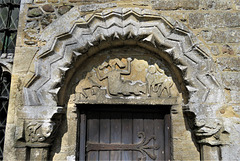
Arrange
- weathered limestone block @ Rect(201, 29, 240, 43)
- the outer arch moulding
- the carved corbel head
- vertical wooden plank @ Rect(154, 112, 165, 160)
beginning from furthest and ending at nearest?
vertical wooden plank @ Rect(154, 112, 165, 160) → weathered limestone block @ Rect(201, 29, 240, 43) → the outer arch moulding → the carved corbel head

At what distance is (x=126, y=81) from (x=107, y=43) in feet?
1.62

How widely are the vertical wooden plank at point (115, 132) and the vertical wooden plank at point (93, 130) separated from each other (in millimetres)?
183

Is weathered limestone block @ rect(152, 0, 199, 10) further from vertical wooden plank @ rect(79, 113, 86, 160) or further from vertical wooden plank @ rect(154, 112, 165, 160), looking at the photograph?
vertical wooden plank @ rect(79, 113, 86, 160)

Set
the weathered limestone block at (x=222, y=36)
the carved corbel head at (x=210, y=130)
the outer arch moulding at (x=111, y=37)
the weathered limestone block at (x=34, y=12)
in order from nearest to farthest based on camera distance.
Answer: the carved corbel head at (x=210, y=130) < the outer arch moulding at (x=111, y=37) < the weathered limestone block at (x=222, y=36) < the weathered limestone block at (x=34, y=12)

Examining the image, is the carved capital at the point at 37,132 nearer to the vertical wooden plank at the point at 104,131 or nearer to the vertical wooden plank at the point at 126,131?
the vertical wooden plank at the point at 104,131

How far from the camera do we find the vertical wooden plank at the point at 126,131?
2.70m

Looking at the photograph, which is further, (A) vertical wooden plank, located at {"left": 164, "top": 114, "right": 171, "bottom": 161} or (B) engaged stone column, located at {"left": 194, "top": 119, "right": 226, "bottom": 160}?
(A) vertical wooden plank, located at {"left": 164, "top": 114, "right": 171, "bottom": 161}

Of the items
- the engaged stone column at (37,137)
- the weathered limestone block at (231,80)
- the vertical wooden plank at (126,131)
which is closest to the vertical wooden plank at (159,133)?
the vertical wooden plank at (126,131)

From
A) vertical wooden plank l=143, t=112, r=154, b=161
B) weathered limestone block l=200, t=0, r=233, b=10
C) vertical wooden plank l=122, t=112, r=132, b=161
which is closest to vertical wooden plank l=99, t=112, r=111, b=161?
vertical wooden plank l=122, t=112, r=132, b=161

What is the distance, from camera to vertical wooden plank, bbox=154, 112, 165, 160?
2.67 meters

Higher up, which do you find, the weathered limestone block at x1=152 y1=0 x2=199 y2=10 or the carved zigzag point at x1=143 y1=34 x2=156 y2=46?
the weathered limestone block at x1=152 y1=0 x2=199 y2=10

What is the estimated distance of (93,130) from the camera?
108 inches

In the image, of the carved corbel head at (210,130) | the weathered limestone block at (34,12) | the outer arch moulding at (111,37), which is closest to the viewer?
the carved corbel head at (210,130)

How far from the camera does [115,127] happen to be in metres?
2.75
